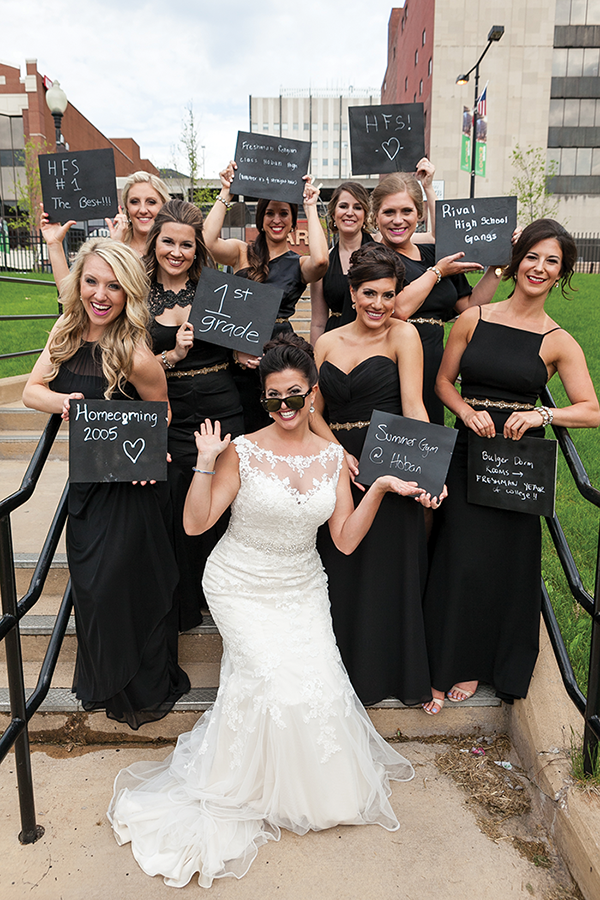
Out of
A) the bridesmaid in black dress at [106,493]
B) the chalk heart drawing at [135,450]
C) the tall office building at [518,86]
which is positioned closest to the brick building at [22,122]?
the tall office building at [518,86]

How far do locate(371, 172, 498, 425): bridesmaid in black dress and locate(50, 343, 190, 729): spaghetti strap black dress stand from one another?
1546 mm

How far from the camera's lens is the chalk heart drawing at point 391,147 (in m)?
3.57

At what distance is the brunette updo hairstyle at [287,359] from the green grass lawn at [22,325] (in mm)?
4525

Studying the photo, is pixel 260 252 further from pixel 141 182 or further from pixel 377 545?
pixel 377 545

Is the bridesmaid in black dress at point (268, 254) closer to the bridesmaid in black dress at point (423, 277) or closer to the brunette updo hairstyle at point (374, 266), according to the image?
the bridesmaid in black dress at point (423, 277)

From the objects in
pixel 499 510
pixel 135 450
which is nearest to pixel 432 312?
pixel 499 510

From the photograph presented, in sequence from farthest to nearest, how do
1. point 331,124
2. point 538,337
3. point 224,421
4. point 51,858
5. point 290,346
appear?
1. point 331,124
2. point 224,421
3. point 538,337
4. point 290,346
5. point 51,858

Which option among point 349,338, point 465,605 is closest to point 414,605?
point 465,605

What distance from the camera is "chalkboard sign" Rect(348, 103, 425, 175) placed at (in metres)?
3.53

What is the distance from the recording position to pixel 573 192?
118 feet

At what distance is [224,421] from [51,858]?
2022mm

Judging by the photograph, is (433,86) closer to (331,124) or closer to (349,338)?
(349,338)

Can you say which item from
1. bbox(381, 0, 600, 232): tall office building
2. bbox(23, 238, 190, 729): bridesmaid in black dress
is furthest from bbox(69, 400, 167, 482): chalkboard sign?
bbox(381, 0, 600, 232): tall office building

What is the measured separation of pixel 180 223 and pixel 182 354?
2.14 feet
